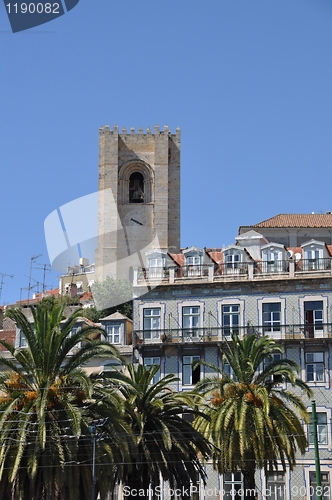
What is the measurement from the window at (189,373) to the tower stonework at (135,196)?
59047 millimetres

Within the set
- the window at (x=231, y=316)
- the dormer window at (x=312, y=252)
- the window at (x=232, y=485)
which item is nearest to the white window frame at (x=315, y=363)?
the window at (x=231, y=316)

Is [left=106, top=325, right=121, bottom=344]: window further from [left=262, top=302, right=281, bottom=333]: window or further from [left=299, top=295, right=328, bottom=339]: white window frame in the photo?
[left=299, top=295, right=328, bottom=339]: white window frame

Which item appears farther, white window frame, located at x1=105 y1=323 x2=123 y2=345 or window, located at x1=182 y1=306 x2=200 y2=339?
white window frame, located at x1=105 y1=323 x2=123 y2=345

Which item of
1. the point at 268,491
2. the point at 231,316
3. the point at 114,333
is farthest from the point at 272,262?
the point at 268,491

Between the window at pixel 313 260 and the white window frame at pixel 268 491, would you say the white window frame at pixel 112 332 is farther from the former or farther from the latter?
the white window frame at pixel 268 491

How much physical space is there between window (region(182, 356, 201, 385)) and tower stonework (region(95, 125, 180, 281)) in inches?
2325

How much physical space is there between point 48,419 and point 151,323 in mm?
22071

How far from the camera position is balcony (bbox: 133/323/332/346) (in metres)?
62.0

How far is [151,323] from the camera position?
214 feet

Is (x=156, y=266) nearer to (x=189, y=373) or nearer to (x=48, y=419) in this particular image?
(x=189, y=373)

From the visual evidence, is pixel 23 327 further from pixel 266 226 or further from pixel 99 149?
pixel 99 149

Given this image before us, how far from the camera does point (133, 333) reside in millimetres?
64688

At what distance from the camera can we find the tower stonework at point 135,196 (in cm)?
12531

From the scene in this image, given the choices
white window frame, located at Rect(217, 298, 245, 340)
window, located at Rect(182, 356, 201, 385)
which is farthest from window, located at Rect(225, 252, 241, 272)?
window, located at Rect(182, 356, 201, 385)
